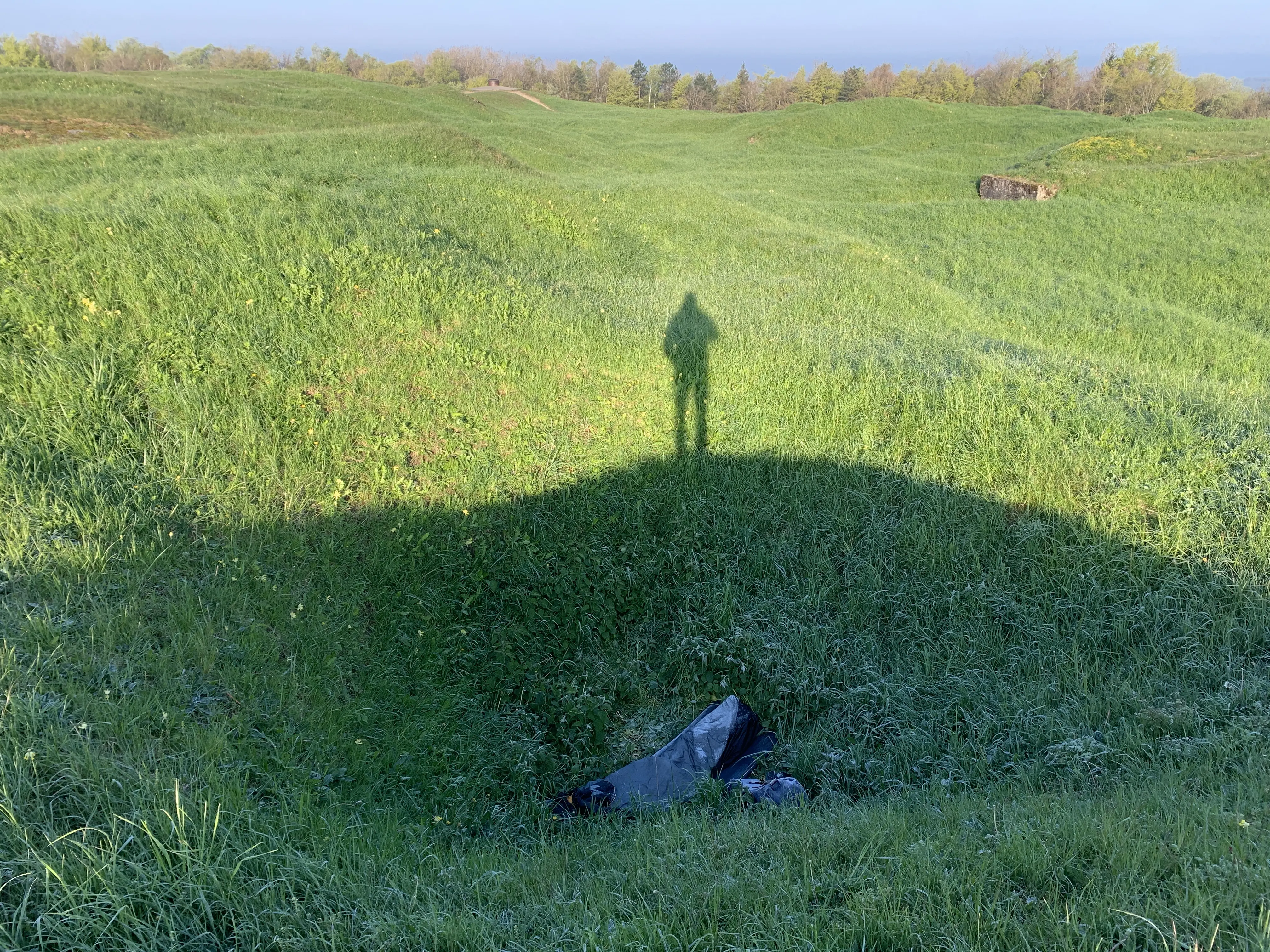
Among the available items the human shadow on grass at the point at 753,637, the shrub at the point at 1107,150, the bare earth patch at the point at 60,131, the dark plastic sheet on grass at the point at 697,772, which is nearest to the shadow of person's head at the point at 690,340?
the human shadow on grass at the point at 753,637

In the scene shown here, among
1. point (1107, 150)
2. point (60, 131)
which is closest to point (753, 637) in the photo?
point (60, 131)

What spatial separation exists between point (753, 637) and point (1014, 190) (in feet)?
61.3

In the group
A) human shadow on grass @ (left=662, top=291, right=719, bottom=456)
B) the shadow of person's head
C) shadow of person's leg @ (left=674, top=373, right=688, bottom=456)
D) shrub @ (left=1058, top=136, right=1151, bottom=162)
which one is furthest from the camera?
shrub @ (left=1058, top=136, right=1151, bottom=162)

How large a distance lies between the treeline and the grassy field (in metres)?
51.2

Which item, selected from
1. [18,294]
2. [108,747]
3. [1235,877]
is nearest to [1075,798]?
[1235,877]

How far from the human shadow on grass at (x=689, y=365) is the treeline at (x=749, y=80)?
50.3 m

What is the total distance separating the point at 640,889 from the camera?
2.42 metres

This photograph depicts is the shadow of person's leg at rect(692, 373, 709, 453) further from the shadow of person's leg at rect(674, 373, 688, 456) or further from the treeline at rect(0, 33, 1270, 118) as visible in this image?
the treeline at rect(0, 33, 1270, 118)

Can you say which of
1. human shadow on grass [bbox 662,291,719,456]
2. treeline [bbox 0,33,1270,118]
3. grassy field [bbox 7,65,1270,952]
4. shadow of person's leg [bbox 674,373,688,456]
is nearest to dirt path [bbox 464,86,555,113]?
treeline [bbox 0,33,1270,118]

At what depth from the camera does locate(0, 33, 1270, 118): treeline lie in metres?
53.4

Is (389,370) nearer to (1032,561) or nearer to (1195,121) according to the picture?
(1032,561)

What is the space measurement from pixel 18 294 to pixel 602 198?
9.70m

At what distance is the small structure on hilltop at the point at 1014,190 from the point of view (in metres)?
17.9

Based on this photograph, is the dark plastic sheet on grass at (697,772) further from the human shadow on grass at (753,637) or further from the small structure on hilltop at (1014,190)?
the small structure on hilltop at (1014,190)
